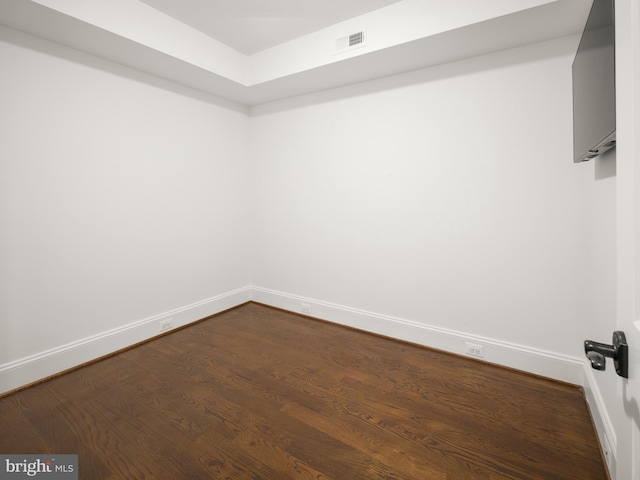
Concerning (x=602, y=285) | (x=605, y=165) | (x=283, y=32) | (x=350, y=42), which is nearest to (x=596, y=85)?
(x=605, y=165)

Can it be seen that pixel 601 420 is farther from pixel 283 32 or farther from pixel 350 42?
pixel 283 32

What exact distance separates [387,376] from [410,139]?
2065mm

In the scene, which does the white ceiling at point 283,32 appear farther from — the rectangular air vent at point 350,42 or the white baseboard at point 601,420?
the white baseboard at point 601,420

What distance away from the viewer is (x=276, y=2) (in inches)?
98.3

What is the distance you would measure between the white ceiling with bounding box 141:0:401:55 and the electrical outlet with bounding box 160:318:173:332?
280 cm

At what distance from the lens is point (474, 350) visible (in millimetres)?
2705

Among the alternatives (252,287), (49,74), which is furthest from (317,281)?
(49,74)

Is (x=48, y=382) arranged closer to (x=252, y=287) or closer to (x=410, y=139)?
(x=252, y=287)

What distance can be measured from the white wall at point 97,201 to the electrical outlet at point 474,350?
275 centimetres

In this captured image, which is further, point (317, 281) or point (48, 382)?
point (317, 281)

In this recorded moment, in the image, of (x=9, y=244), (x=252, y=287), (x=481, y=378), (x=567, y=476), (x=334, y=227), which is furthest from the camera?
(x=252, y=287)

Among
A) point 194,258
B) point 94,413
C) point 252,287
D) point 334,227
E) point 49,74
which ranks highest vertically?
point 49,74

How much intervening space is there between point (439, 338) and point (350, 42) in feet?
8.85

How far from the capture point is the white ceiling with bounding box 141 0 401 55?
2504 millimetres
